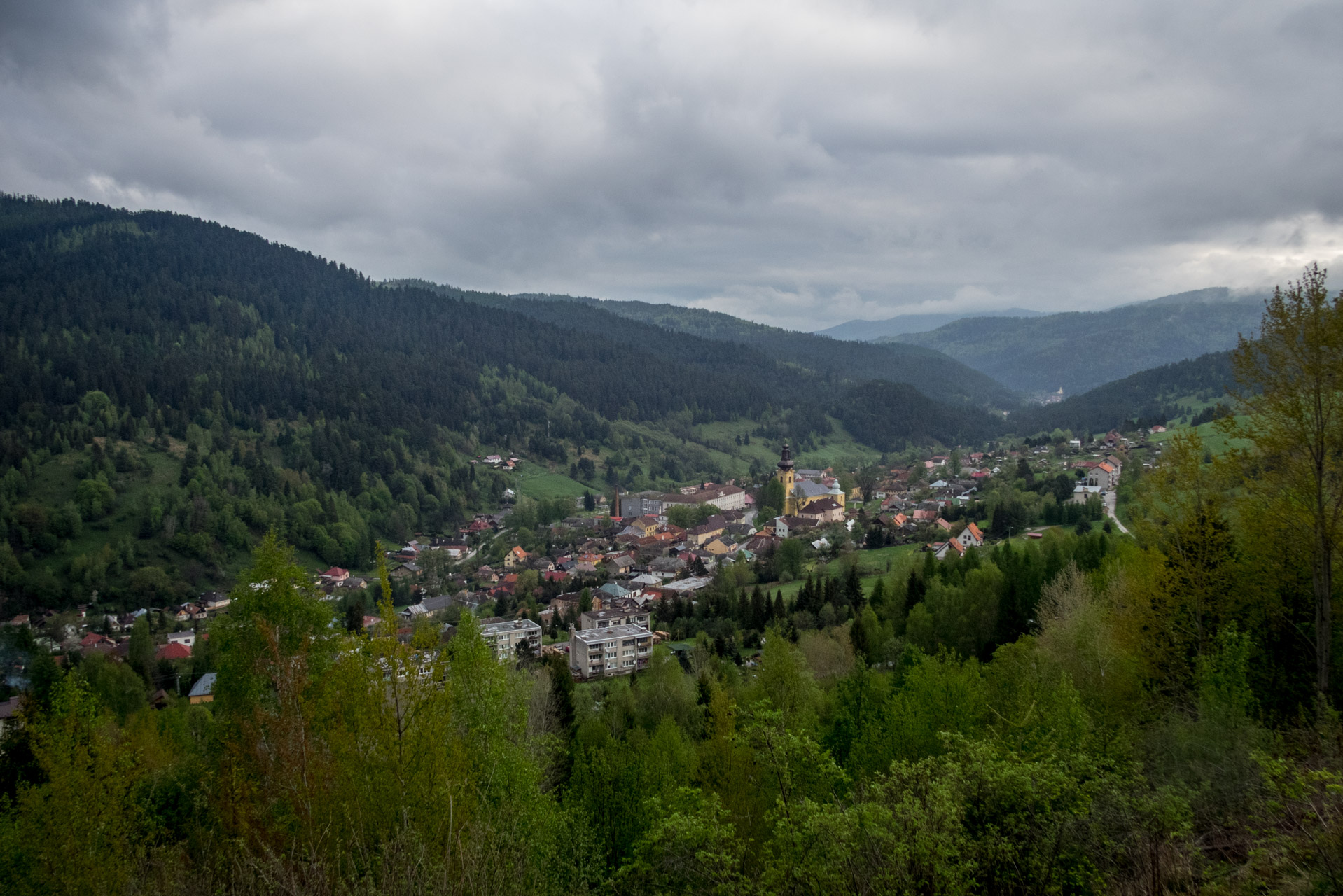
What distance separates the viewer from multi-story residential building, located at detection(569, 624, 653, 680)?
47594 mm

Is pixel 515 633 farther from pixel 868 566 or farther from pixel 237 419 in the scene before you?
Answer: pixel 237 419

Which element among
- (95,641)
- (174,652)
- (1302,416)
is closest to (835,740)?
(1302,416)

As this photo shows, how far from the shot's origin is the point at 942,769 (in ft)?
30.7

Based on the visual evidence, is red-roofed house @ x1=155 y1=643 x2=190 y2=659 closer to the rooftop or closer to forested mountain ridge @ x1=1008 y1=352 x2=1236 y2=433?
the rooftop

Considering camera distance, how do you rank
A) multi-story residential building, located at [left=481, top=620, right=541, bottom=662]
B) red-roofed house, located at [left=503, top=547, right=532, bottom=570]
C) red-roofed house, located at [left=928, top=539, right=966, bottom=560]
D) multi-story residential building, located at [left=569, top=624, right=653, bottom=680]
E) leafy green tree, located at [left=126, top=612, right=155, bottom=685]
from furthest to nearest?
red-roofed house, located at [left=503, top=547, right=532, bottom=570], red-roofed house, located at [left=928, top=539, right=966, bottom=560], multi-story residential building, located at [left=481, top=620, right=541, bottom=662], multi-story residential building, located at [left=569, top=624, right=653, bottom=680], leafy green tree, located at [left=126, top=612, right=155, bottom=685]

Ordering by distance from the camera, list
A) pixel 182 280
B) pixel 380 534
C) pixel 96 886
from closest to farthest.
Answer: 1. pixel 96 886
2. pixel 380 534
3. pixel 182 280

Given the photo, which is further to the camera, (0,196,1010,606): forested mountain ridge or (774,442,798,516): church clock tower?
(774,442,798,516): church clock tower

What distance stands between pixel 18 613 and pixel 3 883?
68.6 m

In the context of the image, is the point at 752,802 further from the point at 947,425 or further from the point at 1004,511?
the point at 947,425

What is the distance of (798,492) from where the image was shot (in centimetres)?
10106

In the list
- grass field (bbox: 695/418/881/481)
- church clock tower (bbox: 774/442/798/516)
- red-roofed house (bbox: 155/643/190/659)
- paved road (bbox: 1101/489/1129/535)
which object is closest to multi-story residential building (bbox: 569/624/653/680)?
red-roofed house (bbox: 155/643/190/659)

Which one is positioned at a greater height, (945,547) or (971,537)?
(971,537)

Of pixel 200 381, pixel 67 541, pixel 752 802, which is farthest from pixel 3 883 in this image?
pixel 200 381

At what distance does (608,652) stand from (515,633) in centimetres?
766
